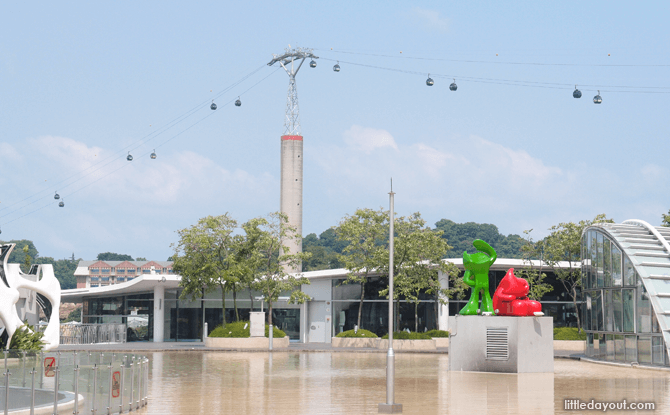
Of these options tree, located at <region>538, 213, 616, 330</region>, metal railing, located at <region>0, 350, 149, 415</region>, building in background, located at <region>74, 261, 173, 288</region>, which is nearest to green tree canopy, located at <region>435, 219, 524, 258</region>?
building in background, located at <region>74, 261, 173, 288</region>

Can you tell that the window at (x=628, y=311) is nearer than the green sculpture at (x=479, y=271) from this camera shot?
No

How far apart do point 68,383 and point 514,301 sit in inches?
684

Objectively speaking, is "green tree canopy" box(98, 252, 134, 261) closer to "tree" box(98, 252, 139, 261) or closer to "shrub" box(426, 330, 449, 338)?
"tree" box(98, 252, 139, 261)

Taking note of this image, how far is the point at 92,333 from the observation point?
1980 inches

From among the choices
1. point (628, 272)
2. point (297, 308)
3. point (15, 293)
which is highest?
point (628, 272)

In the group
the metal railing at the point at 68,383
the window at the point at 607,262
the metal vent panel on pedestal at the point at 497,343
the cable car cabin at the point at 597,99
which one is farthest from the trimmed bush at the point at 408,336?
the metal railing at the point at 68,383

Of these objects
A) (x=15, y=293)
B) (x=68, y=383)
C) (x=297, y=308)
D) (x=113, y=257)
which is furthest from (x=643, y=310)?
(x=113, y=257)

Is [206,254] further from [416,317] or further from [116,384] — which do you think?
[116,384]

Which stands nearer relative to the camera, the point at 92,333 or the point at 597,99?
the point at 597,99

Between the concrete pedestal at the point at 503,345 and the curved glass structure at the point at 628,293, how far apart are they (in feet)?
19.6

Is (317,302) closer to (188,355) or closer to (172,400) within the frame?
(188,355)

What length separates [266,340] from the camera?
4397 cm

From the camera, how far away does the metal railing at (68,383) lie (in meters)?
14.2

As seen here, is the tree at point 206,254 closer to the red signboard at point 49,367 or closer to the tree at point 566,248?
the tree at point 566,248
